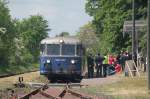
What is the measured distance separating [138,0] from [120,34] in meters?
10.5

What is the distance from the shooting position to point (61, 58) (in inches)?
1521

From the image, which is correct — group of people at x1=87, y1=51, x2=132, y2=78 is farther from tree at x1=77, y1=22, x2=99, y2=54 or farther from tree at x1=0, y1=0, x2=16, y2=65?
tree at x1=77, y1=22, x2=99, y2=54

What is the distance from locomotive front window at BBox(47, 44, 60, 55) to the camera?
128 feet

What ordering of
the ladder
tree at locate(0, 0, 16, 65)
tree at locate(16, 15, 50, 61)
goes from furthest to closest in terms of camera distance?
tree at locate(16, 15, 50, 61) → tree at locate(0, 0, 16, 65) → the ladder

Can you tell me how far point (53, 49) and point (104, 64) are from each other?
327 inches

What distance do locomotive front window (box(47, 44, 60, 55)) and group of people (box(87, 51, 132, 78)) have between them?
6712 millimetres

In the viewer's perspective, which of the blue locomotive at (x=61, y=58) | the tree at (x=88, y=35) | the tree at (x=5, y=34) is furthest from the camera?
the tree at (x=88, y=35)

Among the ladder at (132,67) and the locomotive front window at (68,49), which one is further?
the ladder at (132,67)

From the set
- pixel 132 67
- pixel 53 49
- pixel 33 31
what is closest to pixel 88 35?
pixel 33 31

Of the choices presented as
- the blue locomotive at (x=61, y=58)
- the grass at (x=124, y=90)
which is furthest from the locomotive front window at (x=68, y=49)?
the grass at (x=124, y=90)

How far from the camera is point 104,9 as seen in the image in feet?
250

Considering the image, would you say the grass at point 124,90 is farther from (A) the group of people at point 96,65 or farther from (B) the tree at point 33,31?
(B) the tree at point 33,31

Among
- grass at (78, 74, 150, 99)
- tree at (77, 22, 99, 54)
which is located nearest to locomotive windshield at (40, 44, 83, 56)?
grass at (78, 74, 150, 99)

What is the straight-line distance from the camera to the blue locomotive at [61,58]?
38719 mm
